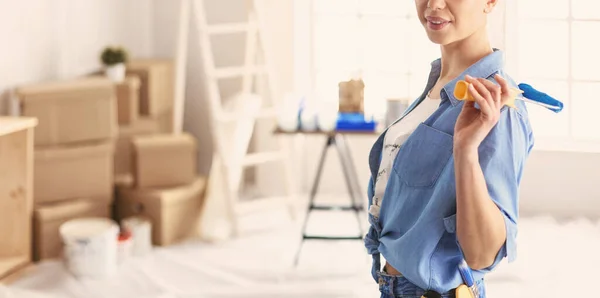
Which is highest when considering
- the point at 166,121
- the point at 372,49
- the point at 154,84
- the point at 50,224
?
the point at 372,49

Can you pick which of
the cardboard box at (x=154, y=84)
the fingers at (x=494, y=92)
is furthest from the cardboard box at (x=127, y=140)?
the fingers at (x=494, y=92)

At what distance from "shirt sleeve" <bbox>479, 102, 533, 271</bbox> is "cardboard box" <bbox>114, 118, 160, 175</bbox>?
13.2 feet

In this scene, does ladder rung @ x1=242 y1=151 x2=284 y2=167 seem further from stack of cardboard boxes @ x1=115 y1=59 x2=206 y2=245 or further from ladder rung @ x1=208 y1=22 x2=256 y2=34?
ladder rung @ x1=208 y1=22 x2=256 y2=34

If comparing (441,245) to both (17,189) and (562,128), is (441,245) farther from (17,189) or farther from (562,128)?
(562,128)

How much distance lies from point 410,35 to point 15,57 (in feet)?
9.30

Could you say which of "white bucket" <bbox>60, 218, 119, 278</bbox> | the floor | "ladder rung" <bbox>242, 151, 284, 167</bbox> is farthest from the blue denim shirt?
"ladder rung" <bbox>242, 151, 284, 167</bbox>

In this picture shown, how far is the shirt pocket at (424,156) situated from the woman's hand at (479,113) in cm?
13

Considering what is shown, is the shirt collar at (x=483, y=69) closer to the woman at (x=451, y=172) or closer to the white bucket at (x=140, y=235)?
the woman at (x=451, y=172)

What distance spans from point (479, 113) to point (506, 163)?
124 mm

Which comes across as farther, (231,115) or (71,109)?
(231,115)

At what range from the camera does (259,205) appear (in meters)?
5.20

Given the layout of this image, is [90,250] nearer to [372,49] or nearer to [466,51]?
[372,49]

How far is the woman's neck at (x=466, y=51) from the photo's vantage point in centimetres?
154

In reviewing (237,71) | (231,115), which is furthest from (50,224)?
(237,71)
